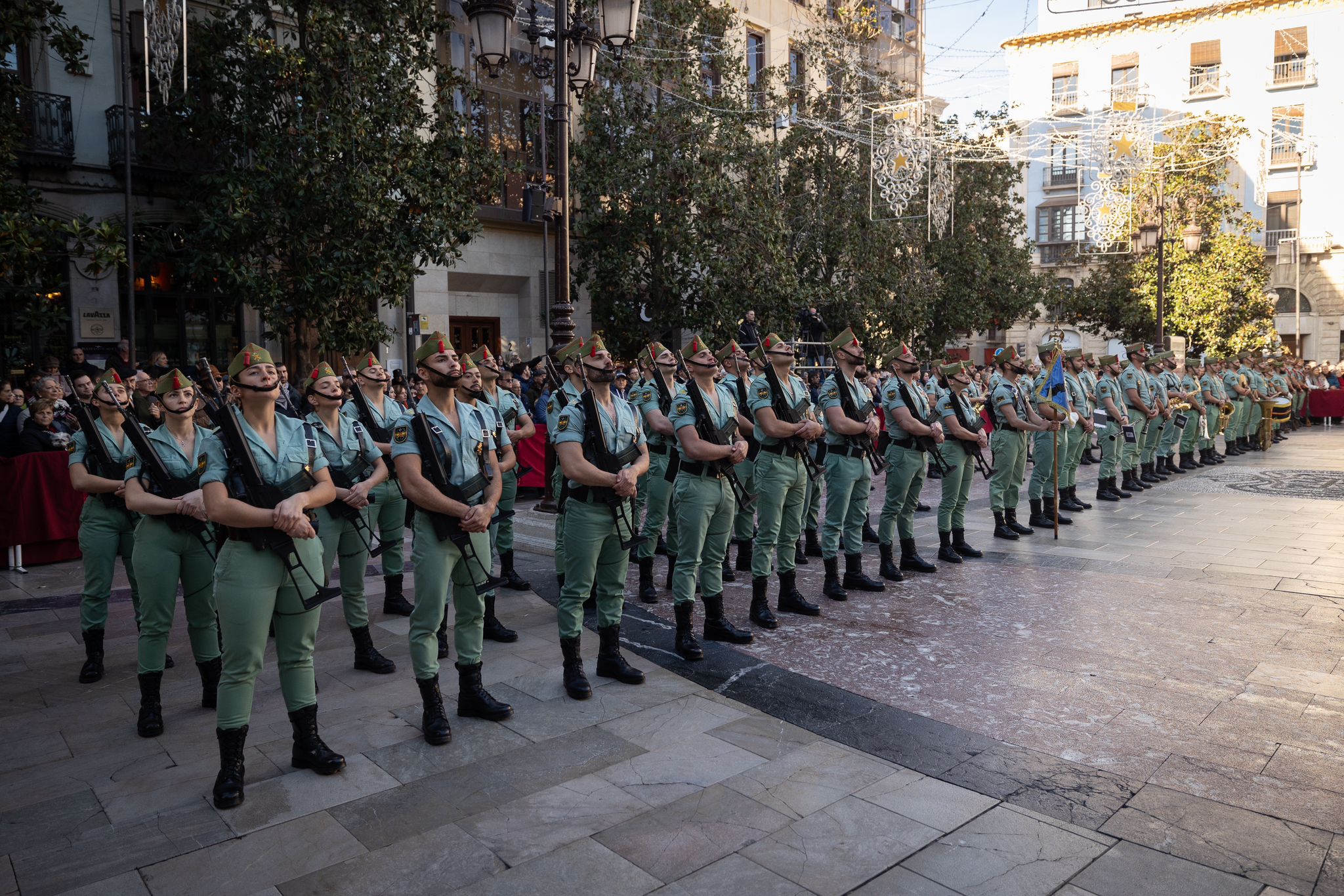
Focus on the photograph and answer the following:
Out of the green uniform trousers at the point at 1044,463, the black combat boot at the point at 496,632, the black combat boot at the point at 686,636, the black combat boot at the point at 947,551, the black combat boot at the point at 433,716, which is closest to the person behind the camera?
the black combat boot at the point at 433,716

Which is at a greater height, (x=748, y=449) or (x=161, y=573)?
(x=748, y=449)

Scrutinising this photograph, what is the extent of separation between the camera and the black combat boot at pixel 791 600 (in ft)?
24.8

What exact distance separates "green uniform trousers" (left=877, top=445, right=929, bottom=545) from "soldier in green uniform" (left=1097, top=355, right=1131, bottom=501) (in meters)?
6.02

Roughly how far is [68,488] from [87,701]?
522cm

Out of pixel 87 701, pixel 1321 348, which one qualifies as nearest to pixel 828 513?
pixel 87 701

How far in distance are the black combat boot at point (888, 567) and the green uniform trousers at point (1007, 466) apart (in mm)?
2620

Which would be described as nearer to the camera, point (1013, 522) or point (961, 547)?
point (961, 547)

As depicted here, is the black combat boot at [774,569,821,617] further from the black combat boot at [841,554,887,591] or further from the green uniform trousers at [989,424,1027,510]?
the green uniform trousers at [989,424,1027,510]

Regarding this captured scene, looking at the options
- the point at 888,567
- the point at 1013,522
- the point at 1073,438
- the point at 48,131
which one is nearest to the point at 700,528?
the point at 888,567

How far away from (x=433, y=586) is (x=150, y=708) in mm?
1756

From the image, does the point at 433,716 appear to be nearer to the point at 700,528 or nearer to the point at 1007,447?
the point at 700,528

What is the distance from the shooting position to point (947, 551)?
9703mm

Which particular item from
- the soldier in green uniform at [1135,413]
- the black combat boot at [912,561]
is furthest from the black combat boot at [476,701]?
the soldier in green uniform at [1135,413]

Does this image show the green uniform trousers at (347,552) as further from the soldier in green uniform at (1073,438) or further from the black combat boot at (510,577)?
the soldier in green uniform at (1073,438)
